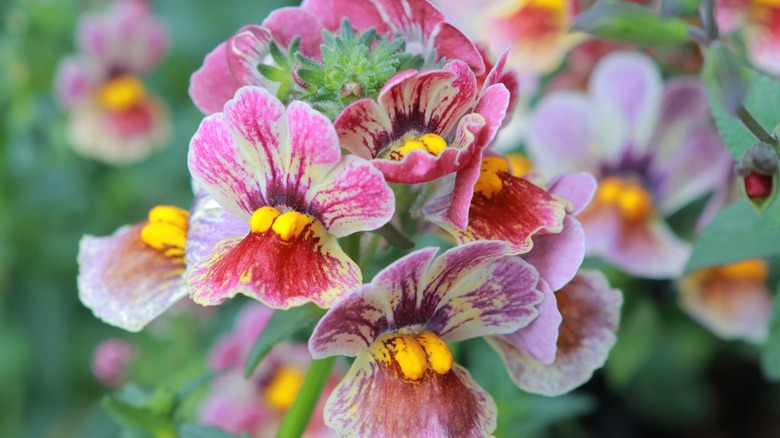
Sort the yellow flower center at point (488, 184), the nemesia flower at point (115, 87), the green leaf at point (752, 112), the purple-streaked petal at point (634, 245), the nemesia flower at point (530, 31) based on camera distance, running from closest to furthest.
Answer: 1. the yellow flower center at point (488, 184)
2. the green leaf at point (752, 112)
3. the purple-streaked petal at point (634, 245)
4. the nemesia flower at point (530, 31)
5. the nemesia flower at point (115, 87)

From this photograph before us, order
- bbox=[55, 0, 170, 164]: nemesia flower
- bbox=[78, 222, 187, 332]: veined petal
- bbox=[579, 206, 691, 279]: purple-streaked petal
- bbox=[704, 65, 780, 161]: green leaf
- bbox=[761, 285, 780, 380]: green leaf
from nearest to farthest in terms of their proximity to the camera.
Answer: bbox=[78, 222, 187, 332]: veined petal < bbox=[704, 65, 780, 161]: green leaf < bbox=[761, 285, 780, 380]: green leaf < bbox=[579, 206, 691, 279]: purple-streaked petal < bbox=[55, 0, 170, 164]: nemesia flower

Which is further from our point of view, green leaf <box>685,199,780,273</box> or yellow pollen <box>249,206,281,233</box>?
green leaf <box>685,199,780,273</box>

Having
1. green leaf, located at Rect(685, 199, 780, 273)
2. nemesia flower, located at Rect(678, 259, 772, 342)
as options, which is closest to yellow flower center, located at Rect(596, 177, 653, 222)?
nemesia flower, located at Rect(678, 259, 772, 342)

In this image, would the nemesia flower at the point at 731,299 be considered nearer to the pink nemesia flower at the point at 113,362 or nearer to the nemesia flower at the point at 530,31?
the nemesia flower at the point at 530,31

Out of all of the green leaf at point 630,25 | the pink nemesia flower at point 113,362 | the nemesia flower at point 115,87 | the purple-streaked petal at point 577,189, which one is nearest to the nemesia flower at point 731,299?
the green leaf at point 630,25

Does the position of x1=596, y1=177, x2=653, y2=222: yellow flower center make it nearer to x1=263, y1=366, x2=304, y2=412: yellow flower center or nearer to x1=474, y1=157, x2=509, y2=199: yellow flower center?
x1=263, y1=366, x2=304, y2=412: yellow flower center

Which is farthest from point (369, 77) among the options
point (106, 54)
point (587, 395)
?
point (106, 54)
